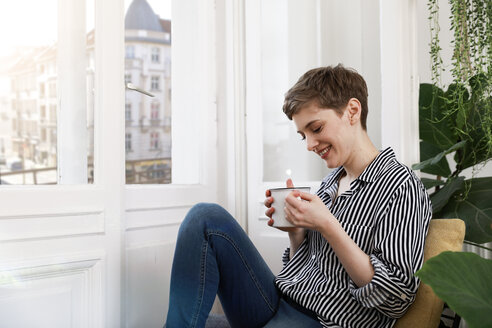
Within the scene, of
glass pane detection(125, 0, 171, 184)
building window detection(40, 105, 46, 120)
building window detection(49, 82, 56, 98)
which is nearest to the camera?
building window detection(49, 82, 56, 98)

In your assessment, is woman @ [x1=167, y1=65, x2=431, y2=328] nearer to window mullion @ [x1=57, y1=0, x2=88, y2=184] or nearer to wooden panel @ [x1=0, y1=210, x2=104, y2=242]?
wooden panel @ [x1=0, y1=210, x2=104, y2=242]

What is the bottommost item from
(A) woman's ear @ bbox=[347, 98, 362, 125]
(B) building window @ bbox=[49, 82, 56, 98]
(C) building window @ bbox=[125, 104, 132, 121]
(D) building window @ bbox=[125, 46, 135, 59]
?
(A) woman's ear @ bbox=[347, 98, 362, 125]

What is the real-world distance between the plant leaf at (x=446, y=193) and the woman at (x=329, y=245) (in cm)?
20

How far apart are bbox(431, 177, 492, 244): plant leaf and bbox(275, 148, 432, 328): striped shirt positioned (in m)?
0.24

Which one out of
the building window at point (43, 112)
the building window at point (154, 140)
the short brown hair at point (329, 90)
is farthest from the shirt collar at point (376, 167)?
the building window at point (154, 140)

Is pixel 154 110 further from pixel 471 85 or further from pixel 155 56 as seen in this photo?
pixel 471 85

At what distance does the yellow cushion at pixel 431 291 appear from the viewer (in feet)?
3.43

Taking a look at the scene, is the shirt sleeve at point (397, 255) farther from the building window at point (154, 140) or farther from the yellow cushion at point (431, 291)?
the building window at point (154, 140)

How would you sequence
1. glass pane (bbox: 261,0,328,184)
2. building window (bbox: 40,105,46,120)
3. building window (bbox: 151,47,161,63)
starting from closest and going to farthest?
glass pane (bbox: 261,0,328,184) < building window (bbox: 40,105,46,120) < building window (bbox: 151,47,161,63)

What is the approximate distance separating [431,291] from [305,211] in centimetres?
33

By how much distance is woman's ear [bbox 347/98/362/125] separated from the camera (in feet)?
4.06

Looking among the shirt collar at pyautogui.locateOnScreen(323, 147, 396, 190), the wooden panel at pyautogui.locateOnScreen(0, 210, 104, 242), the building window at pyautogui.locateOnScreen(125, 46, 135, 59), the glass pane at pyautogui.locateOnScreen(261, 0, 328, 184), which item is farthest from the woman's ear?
the building window at pyautogui.locateOnScreen(125, 46, 135, 59)

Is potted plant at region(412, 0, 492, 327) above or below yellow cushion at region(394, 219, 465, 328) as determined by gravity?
above

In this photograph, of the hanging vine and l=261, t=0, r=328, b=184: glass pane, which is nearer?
the hanging vine
